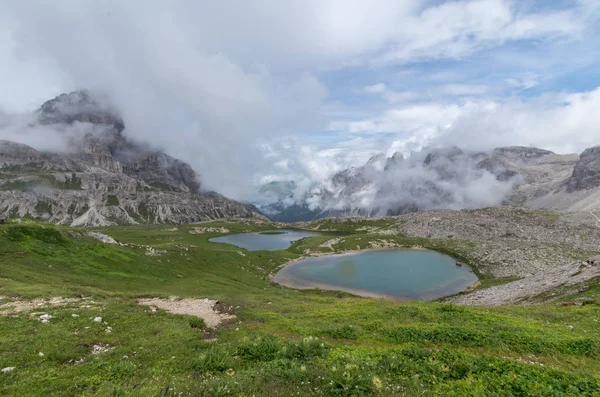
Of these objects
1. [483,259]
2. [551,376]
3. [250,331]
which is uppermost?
[551,376]

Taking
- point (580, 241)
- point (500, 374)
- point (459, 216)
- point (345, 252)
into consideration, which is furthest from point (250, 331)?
point (459, 216)

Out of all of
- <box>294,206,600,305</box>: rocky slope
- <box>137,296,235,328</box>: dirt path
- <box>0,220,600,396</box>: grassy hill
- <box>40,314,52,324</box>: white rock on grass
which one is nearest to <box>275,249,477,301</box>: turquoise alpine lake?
<box>294,206,600,305</box>: rocky slope

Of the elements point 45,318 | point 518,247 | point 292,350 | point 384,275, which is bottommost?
point 384,275

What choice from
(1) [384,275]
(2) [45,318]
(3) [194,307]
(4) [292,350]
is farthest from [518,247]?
(2) [45,318]

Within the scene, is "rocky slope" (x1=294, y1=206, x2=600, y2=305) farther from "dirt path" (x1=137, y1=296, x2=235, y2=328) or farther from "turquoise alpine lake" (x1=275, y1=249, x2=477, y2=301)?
"dirt path" (x1=137, y1=296, x2=235, y2=328)

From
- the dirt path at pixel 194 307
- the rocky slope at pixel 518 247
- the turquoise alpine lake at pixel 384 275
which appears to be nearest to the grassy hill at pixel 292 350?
the dirt path at pixel 194 307

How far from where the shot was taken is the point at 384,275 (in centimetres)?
9619

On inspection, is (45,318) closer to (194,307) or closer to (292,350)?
(194,307)

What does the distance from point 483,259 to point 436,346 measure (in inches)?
4456

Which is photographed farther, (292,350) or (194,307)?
(194,307)

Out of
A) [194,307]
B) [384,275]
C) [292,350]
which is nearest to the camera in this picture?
[292,350]

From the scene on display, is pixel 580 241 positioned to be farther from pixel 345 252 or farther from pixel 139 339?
pixel 139 339

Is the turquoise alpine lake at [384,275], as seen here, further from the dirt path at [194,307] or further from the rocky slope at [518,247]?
the dirt path at [194,307]

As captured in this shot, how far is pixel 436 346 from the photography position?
50.4 ft
